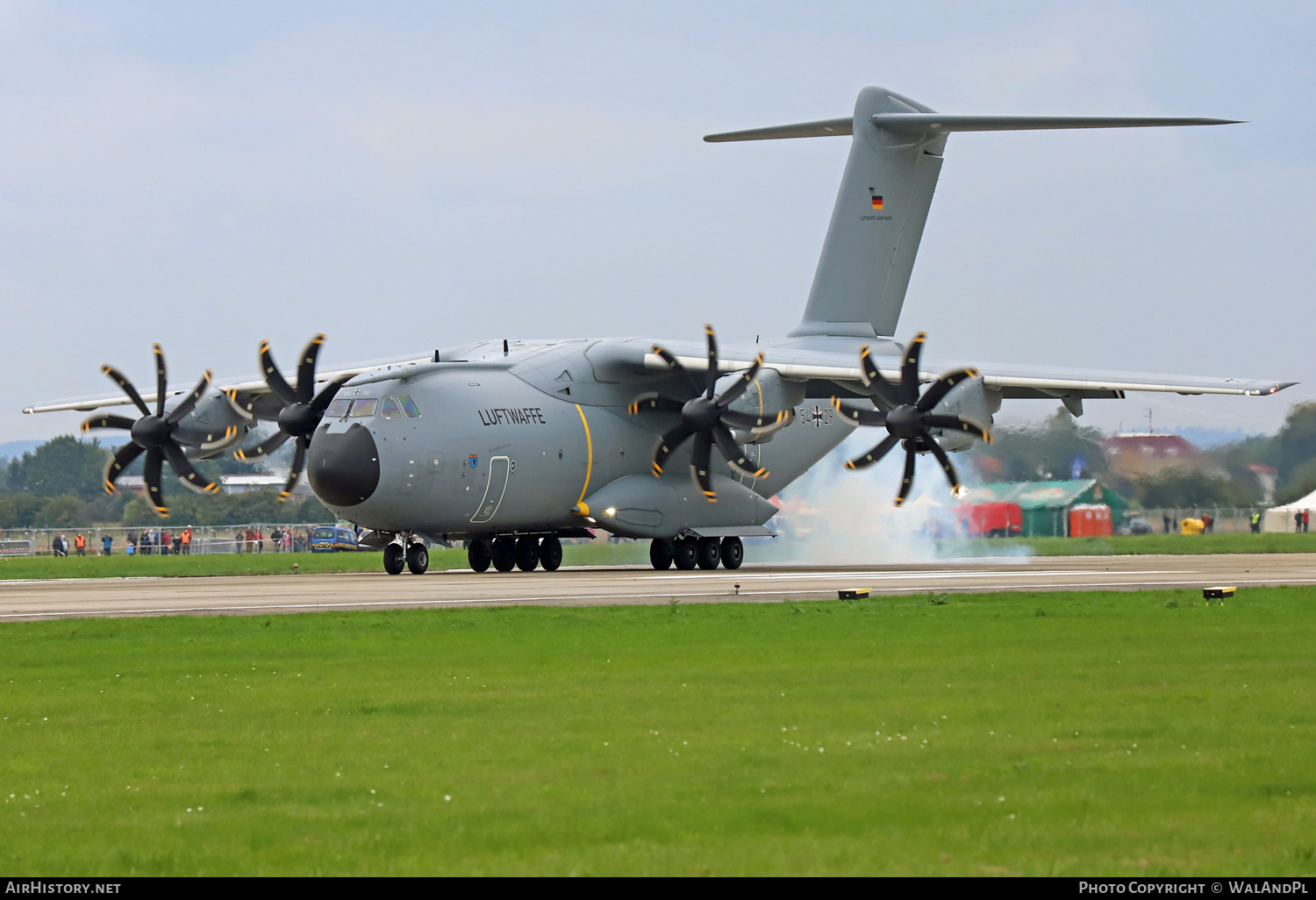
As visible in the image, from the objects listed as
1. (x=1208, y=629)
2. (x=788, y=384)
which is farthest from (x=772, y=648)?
(x=788, y=384)

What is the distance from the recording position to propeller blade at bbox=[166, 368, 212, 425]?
30.5 m

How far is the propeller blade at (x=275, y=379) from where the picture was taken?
1186 inches

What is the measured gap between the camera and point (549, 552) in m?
33.1

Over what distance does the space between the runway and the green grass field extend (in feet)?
17.8

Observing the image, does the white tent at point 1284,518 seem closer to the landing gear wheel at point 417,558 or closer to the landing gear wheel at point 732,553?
the landing gear wheel at point 732,553

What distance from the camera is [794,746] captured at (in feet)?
26.8

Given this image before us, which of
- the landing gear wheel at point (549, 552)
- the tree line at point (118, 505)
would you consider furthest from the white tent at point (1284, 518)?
the tree line at point (118, 505)

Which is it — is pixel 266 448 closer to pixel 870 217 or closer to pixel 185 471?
pixel 185 471

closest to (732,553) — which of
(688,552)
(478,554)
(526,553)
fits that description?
(688,552)

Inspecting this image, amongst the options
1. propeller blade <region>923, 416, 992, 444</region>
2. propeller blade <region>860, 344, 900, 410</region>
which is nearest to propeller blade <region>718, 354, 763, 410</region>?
propeller blade <region>860, 344, 900, 410</region>

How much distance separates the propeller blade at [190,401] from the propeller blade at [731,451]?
985cm

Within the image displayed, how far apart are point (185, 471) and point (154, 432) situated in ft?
4.07

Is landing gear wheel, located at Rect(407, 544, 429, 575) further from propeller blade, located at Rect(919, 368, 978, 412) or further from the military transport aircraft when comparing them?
propeller blade, located at Rect(919, 368, 978, 412)

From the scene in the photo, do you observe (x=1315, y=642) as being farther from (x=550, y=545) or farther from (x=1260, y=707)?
(x=550, y=545)
